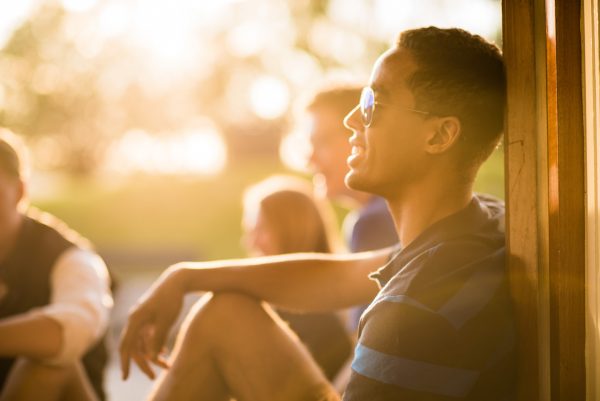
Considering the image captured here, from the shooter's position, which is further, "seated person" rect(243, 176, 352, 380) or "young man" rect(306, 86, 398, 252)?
"young man" rect(306, 86, 398, 252)

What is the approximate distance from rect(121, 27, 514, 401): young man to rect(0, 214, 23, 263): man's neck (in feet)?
3.81

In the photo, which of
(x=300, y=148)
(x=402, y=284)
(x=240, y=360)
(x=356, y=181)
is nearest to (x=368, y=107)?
(x=356, y=181)

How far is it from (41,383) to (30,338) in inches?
5.9

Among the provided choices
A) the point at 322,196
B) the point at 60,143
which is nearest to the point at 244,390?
the point at 322,196

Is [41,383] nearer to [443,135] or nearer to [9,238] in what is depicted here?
[9,238]

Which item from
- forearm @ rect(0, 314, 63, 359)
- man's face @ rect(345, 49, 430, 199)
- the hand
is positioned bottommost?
forearm @ rect(0, 314, 63, 359)

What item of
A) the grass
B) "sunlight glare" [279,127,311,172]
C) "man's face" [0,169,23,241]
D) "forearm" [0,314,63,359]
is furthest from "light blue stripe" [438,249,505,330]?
the grass

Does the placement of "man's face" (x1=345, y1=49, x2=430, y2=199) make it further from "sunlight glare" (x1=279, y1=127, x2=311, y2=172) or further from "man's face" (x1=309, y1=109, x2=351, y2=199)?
"sunlight glare" (x1=279, y1=127, x2=311, y2=172)

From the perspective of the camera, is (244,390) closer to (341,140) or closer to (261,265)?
(261,265)

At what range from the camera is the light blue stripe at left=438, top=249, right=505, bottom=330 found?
1594mm

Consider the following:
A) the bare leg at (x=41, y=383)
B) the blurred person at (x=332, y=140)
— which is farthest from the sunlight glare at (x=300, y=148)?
the bare leg at (x=41, y=383)

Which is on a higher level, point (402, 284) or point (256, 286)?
point (402, 284)

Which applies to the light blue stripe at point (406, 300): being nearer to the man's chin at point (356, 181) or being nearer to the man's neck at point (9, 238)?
the man's chin at point (356, 181)

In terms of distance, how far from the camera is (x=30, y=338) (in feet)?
8.52
